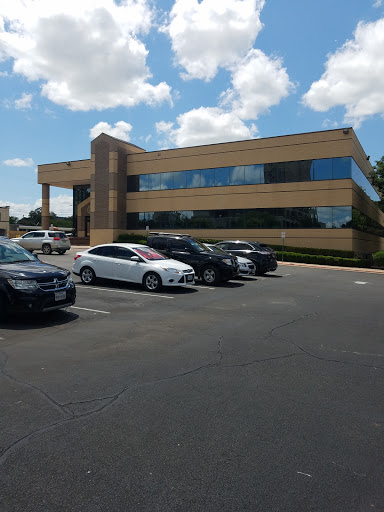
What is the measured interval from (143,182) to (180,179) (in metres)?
4.22

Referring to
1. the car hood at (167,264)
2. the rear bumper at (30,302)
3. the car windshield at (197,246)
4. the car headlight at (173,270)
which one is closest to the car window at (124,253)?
the car hood at (167,264)

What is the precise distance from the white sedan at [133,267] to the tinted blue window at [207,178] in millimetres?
22397

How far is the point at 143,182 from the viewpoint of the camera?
3838 cm

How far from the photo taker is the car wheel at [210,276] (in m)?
14.7

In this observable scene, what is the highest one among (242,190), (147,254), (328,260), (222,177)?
(222,177)

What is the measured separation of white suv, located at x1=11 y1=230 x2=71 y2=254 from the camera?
28.8 metres

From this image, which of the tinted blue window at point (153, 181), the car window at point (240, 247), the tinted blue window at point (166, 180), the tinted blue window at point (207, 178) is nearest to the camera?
the car window at point (240, 247)

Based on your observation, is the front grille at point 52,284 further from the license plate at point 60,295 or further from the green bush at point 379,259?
the green bush at point 379,259

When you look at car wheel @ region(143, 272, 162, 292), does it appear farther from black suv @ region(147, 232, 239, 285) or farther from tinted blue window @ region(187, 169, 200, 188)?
tinted blue window @ region(187, 169, 200, 188)

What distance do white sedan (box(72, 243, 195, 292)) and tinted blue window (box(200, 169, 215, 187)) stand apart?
22.4 metres

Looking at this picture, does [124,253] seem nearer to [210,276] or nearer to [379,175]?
[210,276]

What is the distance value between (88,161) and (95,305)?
3546 cm

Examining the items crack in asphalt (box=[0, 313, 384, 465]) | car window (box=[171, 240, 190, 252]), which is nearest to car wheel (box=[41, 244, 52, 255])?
car window (box=[171, 240, 190, 252])

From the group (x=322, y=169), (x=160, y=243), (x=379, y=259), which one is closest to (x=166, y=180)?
(x=322, y=169)
